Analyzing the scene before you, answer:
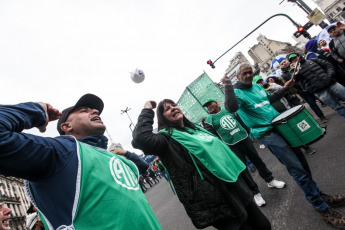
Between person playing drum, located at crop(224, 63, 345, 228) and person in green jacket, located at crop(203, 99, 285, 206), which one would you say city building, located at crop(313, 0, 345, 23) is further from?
person playing drum, located at crop(224, 63, 345, 228)

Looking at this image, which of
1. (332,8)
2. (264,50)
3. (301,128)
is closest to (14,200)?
(301,128)

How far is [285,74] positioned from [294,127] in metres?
4.89

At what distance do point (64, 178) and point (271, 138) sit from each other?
2743 mm

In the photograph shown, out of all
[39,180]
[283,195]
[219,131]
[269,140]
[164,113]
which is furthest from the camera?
[219,131]

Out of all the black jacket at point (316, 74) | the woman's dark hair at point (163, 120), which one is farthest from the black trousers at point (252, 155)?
the black jacket at point (316, 74)

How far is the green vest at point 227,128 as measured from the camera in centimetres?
407

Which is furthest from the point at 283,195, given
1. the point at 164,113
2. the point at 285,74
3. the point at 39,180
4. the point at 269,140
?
the point at 285,74

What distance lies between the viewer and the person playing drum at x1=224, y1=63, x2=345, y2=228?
8.04 ft

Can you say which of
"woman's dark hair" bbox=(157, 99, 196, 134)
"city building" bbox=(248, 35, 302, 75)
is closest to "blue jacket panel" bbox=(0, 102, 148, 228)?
"woman's dark hair" bbox=(157, 99, 196, 134)

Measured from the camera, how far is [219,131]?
4.22 m

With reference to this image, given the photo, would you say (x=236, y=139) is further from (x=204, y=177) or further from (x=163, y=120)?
(x=204, y=177)

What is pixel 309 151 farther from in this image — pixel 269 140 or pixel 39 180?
pixel 39 180

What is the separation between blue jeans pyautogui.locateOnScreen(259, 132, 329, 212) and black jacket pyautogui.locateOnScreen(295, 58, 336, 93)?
7.82ft

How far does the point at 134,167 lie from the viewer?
5.84ft
